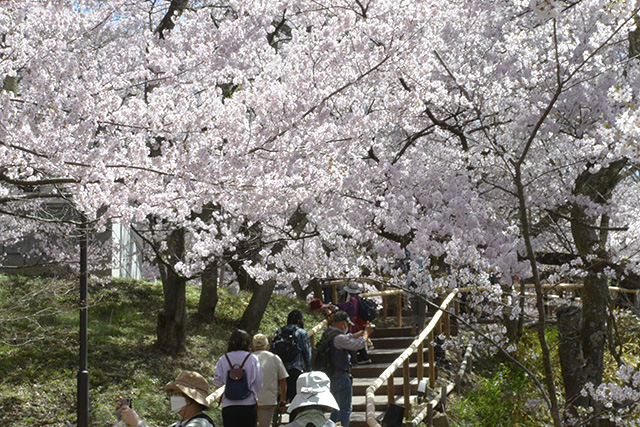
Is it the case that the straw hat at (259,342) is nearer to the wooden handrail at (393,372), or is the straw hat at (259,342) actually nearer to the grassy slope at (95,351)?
the wooden handrail at (393,372)

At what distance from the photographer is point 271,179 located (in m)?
8.60

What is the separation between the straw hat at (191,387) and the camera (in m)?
4.67

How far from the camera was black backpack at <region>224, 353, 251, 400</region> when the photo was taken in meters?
7.47

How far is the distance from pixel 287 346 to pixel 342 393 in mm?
880

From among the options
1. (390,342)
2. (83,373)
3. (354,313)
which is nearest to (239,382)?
(83,373)

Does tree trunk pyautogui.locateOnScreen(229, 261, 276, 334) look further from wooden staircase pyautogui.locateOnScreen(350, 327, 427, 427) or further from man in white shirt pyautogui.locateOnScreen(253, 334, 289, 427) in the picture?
man in white shirt pyautogui.locateOnScreen(253, 334, 289, 427)

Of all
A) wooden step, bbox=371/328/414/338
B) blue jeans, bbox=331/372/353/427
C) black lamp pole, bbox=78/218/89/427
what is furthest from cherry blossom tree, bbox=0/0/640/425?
blue jeans, bbox=331/372/353/427

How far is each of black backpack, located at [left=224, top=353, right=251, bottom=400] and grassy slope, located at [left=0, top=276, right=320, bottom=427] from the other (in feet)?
10.2

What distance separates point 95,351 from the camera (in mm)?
13344

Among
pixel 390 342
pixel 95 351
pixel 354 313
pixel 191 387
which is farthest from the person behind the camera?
pixel 390 342

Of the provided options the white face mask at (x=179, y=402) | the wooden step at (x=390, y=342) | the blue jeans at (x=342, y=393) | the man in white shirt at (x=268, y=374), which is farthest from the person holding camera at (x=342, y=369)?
the wooden step at (x=390, y=342)

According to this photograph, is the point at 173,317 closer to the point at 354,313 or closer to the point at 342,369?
the point at 354,313

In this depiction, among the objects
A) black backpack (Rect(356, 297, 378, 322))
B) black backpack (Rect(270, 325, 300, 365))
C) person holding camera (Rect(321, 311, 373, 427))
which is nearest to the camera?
person holding camera (Rect(321, 311, 373, 427))

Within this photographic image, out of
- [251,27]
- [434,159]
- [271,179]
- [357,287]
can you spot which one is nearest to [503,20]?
[434,159]
